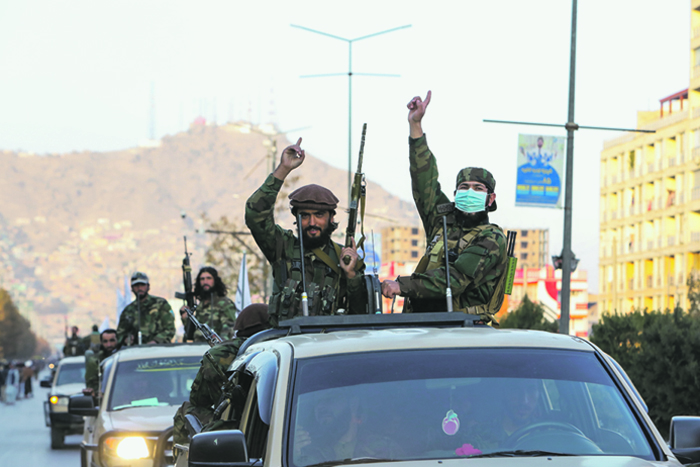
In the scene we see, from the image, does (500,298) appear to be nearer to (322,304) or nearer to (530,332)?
(322,304)

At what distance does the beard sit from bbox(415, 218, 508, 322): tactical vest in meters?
0.74

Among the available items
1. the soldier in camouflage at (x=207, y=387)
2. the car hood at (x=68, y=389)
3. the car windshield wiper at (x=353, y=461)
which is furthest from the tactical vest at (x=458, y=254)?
the car hood at (x=68, y=389)

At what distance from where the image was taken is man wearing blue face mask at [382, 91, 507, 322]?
243 inches

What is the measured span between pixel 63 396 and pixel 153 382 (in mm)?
10815

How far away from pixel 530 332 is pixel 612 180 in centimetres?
10696

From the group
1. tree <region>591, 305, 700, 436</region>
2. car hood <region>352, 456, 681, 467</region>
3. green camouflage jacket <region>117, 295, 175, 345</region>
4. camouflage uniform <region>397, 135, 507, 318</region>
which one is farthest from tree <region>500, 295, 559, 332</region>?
car hood <region>352, 456, 681, 467</region>

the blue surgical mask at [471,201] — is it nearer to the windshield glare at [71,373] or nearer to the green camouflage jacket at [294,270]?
the green camouflage jacket at [294,270]

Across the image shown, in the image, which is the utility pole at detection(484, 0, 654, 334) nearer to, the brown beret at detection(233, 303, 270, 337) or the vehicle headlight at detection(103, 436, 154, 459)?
the vehicle headlight at detection(103, 436, 154, 459)

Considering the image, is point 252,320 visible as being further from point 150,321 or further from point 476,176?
point 150,321

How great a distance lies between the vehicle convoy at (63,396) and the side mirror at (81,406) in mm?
7920

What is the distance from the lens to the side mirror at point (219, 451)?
13.3ft

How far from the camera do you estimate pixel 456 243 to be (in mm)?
6652

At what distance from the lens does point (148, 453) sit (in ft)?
31.4

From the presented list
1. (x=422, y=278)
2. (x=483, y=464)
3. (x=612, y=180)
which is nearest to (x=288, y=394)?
(x=483, y=464)
